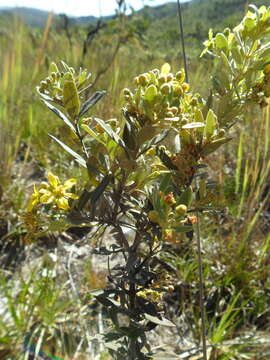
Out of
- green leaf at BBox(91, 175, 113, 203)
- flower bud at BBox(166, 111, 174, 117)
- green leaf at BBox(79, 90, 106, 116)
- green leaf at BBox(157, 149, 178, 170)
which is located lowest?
green leaf at BBox(91, 175, 113, 203)

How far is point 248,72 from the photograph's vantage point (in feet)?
1.43

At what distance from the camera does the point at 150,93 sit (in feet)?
1.14

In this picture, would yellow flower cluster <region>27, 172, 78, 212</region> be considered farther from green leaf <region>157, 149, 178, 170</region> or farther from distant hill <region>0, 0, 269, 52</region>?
distant hill <region>0, 0, 269, 52</region>

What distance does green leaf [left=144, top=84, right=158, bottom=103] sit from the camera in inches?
13.6

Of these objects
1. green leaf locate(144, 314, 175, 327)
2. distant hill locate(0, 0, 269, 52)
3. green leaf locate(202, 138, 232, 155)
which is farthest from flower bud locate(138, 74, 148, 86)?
distant hill locate(0, 0, 269, 52)

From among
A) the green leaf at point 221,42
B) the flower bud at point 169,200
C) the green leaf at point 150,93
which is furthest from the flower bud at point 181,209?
the green leaf at point 221,42

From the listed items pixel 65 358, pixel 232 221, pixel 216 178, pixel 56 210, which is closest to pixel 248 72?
pixel 56 210

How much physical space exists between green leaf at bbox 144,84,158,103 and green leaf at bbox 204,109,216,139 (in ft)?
0.25

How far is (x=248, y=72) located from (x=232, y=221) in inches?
42.3

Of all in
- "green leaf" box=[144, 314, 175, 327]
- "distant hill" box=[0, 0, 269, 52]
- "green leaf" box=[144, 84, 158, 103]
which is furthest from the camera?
"distant hill" box=[0, 0, 269, 52]

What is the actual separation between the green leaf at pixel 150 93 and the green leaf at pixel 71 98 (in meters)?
0.08

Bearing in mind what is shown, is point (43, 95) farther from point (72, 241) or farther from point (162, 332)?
point (72, 241)

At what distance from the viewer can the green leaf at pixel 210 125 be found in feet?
1.29

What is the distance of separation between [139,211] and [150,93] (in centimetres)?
17
